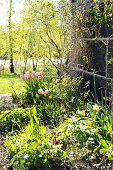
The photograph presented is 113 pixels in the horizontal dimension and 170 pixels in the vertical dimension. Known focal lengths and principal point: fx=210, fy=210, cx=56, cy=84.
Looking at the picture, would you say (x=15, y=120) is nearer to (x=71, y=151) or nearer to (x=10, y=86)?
(x=71, y=151)

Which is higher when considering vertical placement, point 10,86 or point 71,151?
point 10,86

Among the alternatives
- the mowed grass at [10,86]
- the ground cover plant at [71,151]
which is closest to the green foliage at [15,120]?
the ground cover plant at [71,151]

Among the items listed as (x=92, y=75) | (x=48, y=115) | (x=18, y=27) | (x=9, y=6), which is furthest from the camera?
(x=9, y=6)

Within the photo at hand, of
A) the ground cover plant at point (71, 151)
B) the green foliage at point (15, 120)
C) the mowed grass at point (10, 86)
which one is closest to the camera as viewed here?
the ground cover plant at point (71, 151)

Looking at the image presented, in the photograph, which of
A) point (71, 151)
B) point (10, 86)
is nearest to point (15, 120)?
point (71, 151)

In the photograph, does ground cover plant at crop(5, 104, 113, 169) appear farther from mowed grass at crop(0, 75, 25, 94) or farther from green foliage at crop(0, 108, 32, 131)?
mowed grass at crop(0, 75, 25, 94)

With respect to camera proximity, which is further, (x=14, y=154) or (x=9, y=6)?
(x=9, y=6)

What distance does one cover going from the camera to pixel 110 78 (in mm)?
3639

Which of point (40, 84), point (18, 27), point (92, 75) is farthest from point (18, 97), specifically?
point (18, 27)

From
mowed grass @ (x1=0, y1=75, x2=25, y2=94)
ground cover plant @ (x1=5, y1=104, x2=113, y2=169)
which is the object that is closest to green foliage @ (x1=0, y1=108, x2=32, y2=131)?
ground cover plant @ (x1=5, y1=104, x2=113, y2=169)

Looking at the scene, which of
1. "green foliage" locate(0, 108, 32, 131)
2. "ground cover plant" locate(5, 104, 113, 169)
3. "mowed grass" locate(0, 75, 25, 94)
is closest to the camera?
"ground cover plant" locate(5, 104, 113, 169)

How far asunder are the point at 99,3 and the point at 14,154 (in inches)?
121

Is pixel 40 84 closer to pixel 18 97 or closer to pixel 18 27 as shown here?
pixel 18 97

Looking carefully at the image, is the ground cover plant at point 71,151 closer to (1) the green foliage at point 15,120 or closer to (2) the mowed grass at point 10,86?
(1) the green foliage at point 15,120
